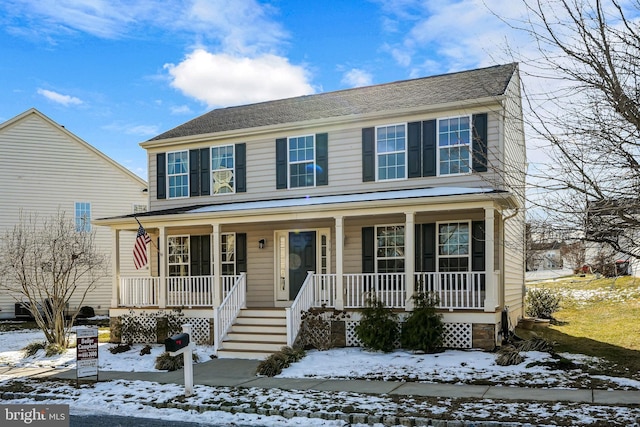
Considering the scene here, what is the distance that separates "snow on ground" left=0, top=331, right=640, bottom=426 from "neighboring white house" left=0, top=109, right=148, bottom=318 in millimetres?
11527

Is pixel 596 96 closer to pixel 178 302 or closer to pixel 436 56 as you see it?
pixel 436 56

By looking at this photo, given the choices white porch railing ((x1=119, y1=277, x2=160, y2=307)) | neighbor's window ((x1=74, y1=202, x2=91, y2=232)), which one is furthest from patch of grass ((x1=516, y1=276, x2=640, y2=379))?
neighbor's window ((x1=74, y1=202, x2=91, y2=232))

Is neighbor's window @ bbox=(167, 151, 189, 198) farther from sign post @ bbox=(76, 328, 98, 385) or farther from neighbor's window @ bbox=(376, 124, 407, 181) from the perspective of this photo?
sign post @ bbox=(76, 328, 98, 385)

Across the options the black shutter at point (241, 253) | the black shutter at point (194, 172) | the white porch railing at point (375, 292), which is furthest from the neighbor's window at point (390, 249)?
the black shutter at point (194, 172)

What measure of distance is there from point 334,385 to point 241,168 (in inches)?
341

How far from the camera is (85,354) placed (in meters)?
10.4

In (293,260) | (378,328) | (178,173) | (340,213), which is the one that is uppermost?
(178,173)

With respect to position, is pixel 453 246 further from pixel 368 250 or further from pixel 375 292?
pixel 375 292

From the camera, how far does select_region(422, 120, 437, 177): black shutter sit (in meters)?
14.0

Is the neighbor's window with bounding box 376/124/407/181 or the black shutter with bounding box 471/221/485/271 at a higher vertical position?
the neighbor's window with bounding box 376/124/407/181

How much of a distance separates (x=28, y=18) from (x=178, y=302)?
7.96m

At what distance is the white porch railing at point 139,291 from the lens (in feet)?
50.7

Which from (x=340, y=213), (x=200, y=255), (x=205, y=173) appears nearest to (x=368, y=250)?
(x=340, y=213)

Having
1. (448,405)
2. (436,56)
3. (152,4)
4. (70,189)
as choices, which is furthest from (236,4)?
(70,189)
